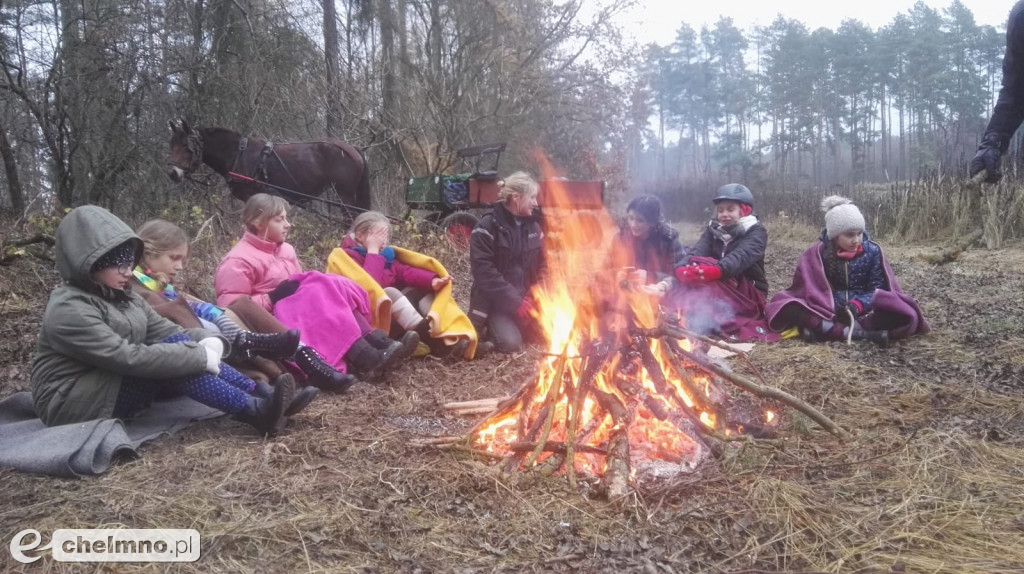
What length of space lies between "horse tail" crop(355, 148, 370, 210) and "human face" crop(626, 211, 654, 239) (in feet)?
15.3

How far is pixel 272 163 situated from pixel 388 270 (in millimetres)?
4004

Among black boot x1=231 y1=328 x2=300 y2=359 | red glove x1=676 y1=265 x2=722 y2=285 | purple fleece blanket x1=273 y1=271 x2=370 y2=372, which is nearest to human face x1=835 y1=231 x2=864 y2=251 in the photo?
red glove x1=676 y1=265 x2=722 y2=285

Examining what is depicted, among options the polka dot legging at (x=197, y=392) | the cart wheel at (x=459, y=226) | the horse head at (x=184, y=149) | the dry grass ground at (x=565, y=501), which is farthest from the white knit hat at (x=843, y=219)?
the horse head at (x=184, y=149)

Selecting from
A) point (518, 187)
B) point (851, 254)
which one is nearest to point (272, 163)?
point (518, 187)

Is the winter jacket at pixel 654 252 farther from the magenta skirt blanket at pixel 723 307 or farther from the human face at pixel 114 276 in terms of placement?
the human face at pixel 114 276

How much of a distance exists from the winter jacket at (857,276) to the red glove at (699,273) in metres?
0.92

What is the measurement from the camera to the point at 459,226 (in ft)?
31.8

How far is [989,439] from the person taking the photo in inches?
118

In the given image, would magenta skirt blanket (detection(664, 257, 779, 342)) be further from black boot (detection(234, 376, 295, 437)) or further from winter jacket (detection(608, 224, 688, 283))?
black boot (detection(234, 376, 295, 437))

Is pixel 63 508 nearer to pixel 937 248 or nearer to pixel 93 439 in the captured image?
pixel 93 439

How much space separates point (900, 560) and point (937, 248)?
10530 millimetres

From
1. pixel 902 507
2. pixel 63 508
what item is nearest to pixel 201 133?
pixel 63 508

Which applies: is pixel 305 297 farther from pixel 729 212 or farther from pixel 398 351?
pixel 729 212

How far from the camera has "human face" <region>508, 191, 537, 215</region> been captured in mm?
5215
